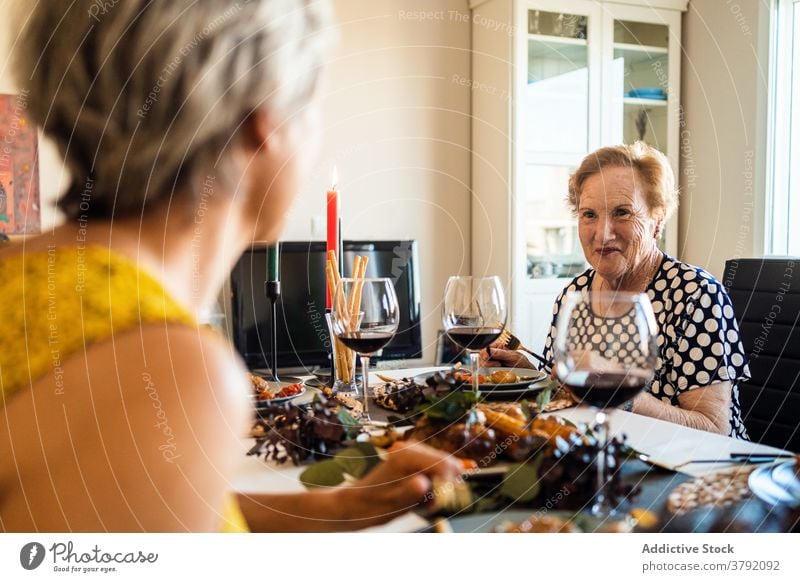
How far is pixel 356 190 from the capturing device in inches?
93.0

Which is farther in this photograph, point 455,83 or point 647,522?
point 455,83

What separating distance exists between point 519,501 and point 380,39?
6.65 feet

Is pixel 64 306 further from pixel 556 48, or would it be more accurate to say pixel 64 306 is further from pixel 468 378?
pixel 556 48

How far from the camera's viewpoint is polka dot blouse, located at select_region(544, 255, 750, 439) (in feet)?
3.29

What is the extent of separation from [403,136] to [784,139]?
3.60 ft

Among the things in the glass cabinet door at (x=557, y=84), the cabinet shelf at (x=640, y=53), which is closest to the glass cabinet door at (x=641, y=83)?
the cabinet shelf at (x=640, y=53)

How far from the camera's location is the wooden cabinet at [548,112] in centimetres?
228

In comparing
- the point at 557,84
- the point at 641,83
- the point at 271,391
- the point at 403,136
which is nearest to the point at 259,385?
the point at 271,391

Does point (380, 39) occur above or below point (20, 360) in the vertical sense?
above

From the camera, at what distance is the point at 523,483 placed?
0.50 m

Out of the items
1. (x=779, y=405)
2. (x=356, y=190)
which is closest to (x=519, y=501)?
(x=779, y=405)
